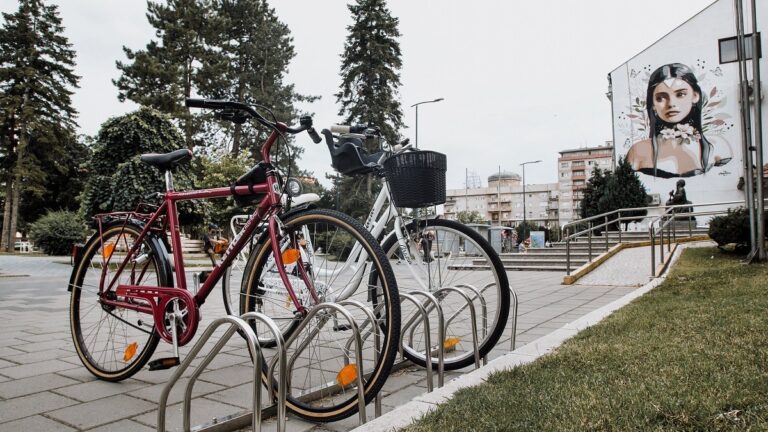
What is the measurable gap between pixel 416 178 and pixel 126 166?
16.1 m

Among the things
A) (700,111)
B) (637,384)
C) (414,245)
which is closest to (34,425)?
(414,245)

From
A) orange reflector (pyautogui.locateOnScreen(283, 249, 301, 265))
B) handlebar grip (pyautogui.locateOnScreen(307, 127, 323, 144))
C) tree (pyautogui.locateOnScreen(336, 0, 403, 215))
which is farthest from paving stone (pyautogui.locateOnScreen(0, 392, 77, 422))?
tree (pyautogui.locateOnScreen(336, 0, 403, 215))

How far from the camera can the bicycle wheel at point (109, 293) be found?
10.5 feet

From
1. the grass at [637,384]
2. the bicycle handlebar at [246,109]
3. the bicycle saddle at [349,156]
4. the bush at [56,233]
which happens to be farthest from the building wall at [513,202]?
the bicycle handlebar at [246,109]

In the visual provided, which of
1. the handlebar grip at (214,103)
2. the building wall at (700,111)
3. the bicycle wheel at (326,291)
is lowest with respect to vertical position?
the bicycle wheel at (326,291)

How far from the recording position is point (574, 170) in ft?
374

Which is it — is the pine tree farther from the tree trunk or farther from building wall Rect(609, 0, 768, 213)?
building wall Rect(609, 0, 768, 213)

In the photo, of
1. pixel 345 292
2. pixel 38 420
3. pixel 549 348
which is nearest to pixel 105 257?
pixel 38 420

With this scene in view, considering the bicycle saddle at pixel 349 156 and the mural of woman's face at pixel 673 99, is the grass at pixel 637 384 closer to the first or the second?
the bicycle saddle at pixel 349 156

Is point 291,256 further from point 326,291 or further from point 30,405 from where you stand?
point 30,405

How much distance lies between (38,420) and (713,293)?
630 centimetres

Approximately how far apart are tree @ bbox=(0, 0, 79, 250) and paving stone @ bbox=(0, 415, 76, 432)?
38745 mm

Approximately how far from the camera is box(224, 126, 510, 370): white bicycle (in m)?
3.11

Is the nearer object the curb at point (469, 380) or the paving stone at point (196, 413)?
the curb at point (469, 380)
